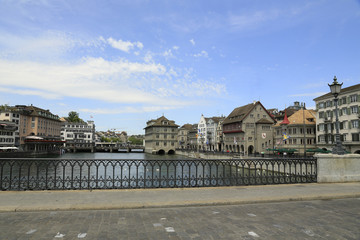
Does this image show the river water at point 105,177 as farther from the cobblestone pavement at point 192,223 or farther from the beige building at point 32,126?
the beige building at point 32,126

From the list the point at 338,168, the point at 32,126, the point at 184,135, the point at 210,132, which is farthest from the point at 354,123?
the point at 184,135

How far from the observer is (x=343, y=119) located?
193 feet

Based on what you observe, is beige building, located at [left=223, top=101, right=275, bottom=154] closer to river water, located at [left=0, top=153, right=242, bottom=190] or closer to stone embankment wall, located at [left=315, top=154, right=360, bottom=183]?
river water, located at [left=0, top=153, right=242, bottom=190]

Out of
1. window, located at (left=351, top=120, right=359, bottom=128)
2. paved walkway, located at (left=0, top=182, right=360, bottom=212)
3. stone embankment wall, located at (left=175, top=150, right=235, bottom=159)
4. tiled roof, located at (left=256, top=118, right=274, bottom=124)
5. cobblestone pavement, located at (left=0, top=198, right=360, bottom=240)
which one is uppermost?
tiled roof, located at (left=256, top=118, right=274, bottom=124)

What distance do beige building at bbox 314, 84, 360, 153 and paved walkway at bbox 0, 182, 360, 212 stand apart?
176 ft

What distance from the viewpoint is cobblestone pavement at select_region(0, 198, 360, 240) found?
566 centimetres

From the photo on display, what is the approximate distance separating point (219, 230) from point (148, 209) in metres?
2.84

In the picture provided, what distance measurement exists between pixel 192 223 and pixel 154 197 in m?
2.98

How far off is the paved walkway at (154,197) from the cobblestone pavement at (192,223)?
308 millimetres

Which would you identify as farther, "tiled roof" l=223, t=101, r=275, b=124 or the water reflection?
"tiled roof" l=223, t=101, r=275, b=124

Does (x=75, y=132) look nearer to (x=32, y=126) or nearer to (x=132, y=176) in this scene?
(x=32, y=126)

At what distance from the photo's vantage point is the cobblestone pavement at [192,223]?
566 centimetres

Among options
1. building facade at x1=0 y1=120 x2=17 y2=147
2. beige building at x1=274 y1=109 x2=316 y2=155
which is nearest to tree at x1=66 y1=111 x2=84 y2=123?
building facade at x1=0 y1=120 x2=17 y2=147

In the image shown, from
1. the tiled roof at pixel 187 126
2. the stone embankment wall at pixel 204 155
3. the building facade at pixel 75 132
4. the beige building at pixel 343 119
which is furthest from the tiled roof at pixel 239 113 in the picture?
the building facade at pixel 75 132
